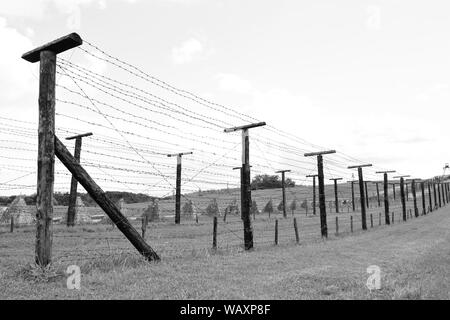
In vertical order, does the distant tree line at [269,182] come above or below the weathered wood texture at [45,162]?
above

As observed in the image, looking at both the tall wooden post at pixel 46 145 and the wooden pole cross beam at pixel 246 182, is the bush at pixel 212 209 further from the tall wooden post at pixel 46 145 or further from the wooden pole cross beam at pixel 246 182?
the tall wooden post at pixel 46 145

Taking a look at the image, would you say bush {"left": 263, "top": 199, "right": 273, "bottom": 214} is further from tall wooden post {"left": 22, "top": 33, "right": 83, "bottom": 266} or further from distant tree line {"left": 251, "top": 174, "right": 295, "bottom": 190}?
tall wooden post {"left": 22, "top": 33, "right": 83, "bottom": 266}

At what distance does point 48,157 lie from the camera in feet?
28.8

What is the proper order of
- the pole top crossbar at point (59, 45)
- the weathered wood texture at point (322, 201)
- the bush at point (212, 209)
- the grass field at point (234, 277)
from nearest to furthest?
the grass field at point (234, 277) < the pole top crossbar at point (59, 45) < the weathered wood texture at point (322, 201) < the bush at point (212, 209)

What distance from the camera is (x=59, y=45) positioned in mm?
8977

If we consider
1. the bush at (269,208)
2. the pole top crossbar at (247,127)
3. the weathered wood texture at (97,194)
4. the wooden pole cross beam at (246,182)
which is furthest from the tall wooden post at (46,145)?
the bush at (269,208)

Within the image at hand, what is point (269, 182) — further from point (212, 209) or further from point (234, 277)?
point (234, 277)

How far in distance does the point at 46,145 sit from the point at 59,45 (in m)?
2.20

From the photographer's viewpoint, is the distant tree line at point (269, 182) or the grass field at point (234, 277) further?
the distant tree line at point (269, 182)

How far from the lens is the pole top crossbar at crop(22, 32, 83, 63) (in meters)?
8.77

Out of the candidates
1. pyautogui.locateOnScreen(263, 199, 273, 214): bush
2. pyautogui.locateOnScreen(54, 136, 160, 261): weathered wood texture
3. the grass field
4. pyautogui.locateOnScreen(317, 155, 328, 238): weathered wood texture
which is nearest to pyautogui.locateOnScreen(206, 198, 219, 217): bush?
pyautogui.locateOnScreen(263, 199, 273, 214): bush

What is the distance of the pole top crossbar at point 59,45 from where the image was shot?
28.8 ft

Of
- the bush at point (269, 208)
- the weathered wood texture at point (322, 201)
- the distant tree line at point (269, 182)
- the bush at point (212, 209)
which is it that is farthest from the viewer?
the distant tree line at point (269, 182)
